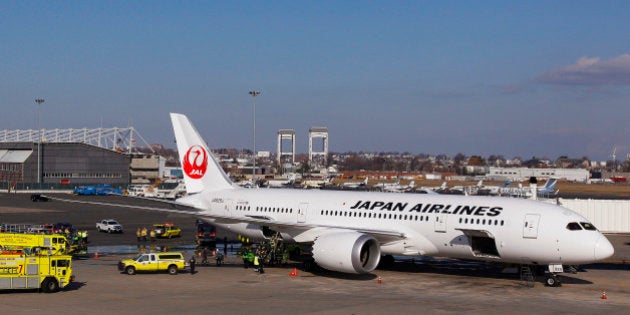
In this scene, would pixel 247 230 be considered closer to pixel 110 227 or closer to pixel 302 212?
pixel 302 212

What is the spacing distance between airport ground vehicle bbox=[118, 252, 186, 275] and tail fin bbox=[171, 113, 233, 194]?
11016 millimetres

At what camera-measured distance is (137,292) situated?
3444 centimetres

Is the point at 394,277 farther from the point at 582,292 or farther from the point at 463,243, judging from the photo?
the point at 582,292

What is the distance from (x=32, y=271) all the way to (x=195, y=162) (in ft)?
65.8

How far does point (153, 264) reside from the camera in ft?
136

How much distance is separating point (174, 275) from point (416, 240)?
12.5m

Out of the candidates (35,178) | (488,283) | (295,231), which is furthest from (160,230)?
(35,178)

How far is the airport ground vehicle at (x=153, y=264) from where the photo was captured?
134 feet

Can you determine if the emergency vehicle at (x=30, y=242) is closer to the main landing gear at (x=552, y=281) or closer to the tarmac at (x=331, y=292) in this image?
the tarmac at (x=331, y=292)

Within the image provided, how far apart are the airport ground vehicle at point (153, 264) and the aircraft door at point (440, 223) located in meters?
13.3

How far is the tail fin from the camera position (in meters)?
52.5

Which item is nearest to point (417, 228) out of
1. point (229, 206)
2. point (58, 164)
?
point (229, 206)

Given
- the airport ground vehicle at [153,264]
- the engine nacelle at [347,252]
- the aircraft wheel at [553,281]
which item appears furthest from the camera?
the airport ground vehicle at [153,264]

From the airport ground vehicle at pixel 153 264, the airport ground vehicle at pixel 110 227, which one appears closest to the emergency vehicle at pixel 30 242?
the airport ground vehicle at pixel 153 264
